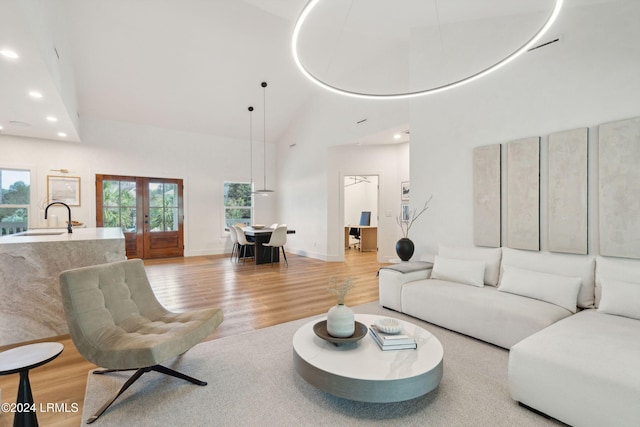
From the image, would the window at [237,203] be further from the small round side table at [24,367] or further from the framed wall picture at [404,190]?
the small round side table at [24,367]

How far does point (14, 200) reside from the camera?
19.8 ft

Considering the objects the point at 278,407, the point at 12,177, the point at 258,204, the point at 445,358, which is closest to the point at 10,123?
the point at 12,177

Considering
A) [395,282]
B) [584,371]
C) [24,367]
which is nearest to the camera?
[24,367]

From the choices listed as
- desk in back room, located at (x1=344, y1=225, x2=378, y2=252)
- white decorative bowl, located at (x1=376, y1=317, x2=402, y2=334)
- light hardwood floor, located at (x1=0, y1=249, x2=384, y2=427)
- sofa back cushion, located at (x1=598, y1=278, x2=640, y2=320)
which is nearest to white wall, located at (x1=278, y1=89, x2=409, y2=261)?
light hardwood floor, located at (x1=0, y1=249, x2=384, y2=427)

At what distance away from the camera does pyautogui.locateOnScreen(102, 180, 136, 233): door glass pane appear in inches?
277

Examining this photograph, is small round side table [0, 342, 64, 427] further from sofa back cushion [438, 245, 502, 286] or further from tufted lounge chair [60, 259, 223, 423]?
sofa back cushion [438, 245, 502, 286]

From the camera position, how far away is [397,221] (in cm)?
707

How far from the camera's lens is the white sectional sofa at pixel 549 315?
1.63m

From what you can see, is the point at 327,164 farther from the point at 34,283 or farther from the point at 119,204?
the point at 34,283

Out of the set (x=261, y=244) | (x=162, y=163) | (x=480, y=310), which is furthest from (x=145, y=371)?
(x=162, y=163)

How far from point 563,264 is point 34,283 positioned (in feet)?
16.8

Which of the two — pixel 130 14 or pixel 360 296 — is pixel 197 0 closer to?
pixel 130 14

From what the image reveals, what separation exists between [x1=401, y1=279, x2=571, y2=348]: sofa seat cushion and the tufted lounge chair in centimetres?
219

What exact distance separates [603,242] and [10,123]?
8.58 m
